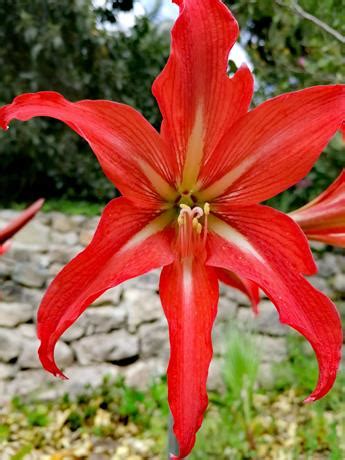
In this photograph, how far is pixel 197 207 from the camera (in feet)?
1.44

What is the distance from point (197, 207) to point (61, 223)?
10.3ft

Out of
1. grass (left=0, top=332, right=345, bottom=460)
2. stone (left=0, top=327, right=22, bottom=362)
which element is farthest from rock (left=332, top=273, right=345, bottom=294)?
stone (left=0, top=327, right=22, bottom=362)

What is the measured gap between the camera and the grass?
2.15 meters

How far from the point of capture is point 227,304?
3.12 m

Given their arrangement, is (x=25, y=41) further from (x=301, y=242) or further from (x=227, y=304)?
(x=301, y=242)

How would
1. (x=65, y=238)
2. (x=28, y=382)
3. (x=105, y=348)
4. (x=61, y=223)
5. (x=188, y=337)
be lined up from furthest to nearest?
1. (x=61, y=223)
2. (x=65, y=238)
3. (x=105, y=348)
4. (x=28, y=382)
5. (x=188, y=337)

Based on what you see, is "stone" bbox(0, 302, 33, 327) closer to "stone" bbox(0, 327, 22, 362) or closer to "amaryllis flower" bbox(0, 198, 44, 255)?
"stone" bbox(0, 327, 22, 362)

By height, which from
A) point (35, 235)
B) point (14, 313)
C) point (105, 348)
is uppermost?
point (35, 235)

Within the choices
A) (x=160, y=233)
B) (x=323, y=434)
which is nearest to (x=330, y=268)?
(x=323, y=434)

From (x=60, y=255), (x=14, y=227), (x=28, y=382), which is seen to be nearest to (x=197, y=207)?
(x=14, y=227)

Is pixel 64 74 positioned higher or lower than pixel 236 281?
higher

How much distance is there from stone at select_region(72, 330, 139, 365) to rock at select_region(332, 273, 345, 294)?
52.2 inches

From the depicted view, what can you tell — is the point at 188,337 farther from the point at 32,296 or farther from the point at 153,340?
the point at 32,296

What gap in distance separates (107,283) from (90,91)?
11.8 ft
